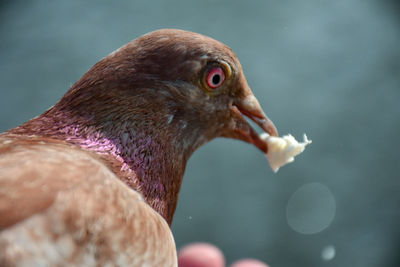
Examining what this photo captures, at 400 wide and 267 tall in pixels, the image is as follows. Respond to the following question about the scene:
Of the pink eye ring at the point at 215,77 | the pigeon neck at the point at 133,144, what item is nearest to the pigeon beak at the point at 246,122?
the pink eye ring at the point at 215,77

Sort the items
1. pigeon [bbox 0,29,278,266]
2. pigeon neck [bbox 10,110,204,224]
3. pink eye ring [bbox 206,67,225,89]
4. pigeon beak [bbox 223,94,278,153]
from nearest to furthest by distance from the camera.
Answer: pigeon [bbox 0,29,278,266] → pigeon neck [bbox 10,110,204,224] → pink eye ring [bbox 206,67,225,89] → pigeon beak [bbox 223,94,278,153]

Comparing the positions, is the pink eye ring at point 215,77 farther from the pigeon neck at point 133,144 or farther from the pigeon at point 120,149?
the pigeon neck at point 133,144

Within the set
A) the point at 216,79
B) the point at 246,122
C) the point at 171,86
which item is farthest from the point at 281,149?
the point at 171,86

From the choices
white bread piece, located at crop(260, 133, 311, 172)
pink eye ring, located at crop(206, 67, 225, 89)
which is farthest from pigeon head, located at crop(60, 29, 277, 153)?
white bread piece, located at crop(260, 133, 311, 172)

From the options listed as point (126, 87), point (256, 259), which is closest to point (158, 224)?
point (126, 87)

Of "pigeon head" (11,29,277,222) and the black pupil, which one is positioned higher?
the black pupil

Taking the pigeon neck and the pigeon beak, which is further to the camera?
the pigeon beak

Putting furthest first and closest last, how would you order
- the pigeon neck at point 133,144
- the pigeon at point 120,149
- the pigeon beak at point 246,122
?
1. the pigeon beak at point 246,122
2. the pigeon neck at point 133,144
3. the pigeon at point 120,149

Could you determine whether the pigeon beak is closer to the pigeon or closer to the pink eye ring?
the pigeon
